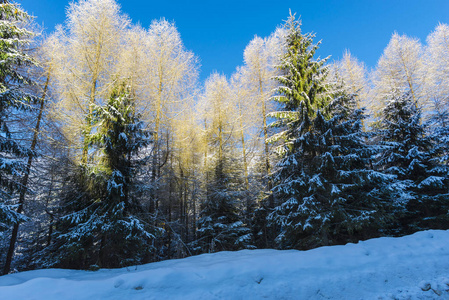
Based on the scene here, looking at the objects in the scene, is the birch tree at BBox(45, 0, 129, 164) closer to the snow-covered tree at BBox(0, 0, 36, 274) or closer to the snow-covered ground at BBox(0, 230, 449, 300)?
the snow-covered tree at BBox(0, 0, 36, 274)

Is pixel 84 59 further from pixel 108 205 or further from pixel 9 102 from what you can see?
pixel 108 205

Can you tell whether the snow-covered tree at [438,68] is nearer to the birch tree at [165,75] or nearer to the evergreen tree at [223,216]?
the evergreen tree at [223,216]

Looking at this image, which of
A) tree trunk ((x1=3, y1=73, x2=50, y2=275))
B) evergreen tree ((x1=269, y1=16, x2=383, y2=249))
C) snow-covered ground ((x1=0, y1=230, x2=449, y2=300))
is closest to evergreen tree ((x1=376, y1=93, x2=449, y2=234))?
evergreen tree ((x1=269, y1=16, x2=383, y2=249))

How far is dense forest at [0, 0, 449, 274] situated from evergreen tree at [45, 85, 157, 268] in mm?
51

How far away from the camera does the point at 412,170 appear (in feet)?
32.6

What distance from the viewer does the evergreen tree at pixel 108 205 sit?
6941 millimetres

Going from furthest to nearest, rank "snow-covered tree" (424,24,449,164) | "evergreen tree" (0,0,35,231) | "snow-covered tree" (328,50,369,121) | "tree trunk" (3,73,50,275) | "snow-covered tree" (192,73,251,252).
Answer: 1. "snow-covered tree" (328,50,369,121)
2. "snow-covered tree" (424,24,449,164)
3. "snow-covered tree" (192,73,251,252)
4. "tree trunk" (3,73,50,275)
5. "evergreen tree" (0,0,35,231)

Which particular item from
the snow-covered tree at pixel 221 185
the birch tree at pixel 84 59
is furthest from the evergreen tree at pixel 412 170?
the birch tree at pixel 84 59

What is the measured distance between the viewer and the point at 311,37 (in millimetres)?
10031

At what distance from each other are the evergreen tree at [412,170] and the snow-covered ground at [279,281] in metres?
4.90

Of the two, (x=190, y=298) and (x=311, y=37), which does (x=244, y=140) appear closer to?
(x=311, y=37)

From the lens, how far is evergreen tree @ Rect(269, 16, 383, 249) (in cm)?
739

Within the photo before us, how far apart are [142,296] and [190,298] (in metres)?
0.67

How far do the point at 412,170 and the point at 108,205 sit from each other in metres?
13.2
